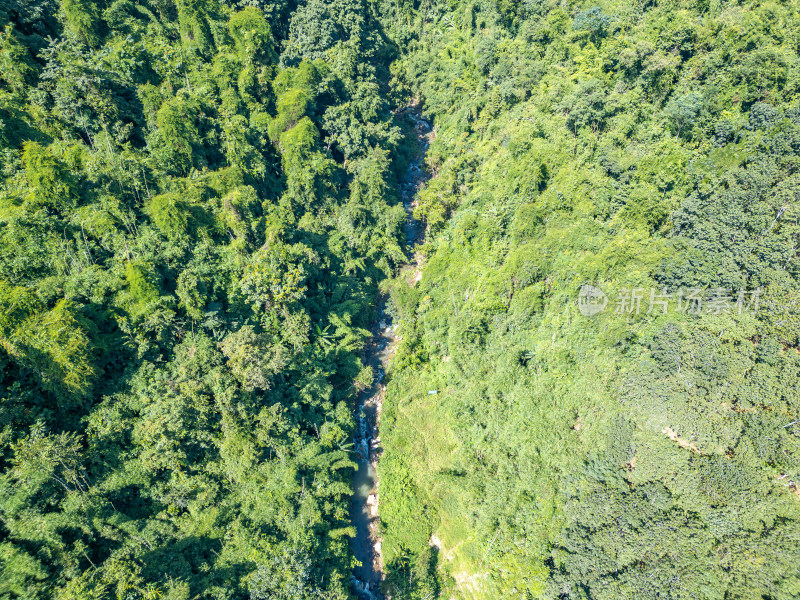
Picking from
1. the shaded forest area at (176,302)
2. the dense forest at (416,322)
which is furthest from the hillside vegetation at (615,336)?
the shaded forest area at (176,302)

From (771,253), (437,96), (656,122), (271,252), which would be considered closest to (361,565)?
(271,252)

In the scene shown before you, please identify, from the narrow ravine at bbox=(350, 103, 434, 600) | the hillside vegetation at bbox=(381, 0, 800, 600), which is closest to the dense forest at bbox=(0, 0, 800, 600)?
the hillside vegetation at bbox=(381, 0, 800, 600)

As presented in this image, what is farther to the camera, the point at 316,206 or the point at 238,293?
the point at 316,206

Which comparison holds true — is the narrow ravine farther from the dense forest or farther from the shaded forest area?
the shaded forest area

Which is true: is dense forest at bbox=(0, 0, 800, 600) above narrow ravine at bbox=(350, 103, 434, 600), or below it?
above

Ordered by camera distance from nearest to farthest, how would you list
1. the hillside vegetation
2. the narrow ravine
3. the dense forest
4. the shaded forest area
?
the hillside vegetation < the dense forest < the shaded forest area < the narrow ravine

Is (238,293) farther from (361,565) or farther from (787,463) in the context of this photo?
(787,463)
